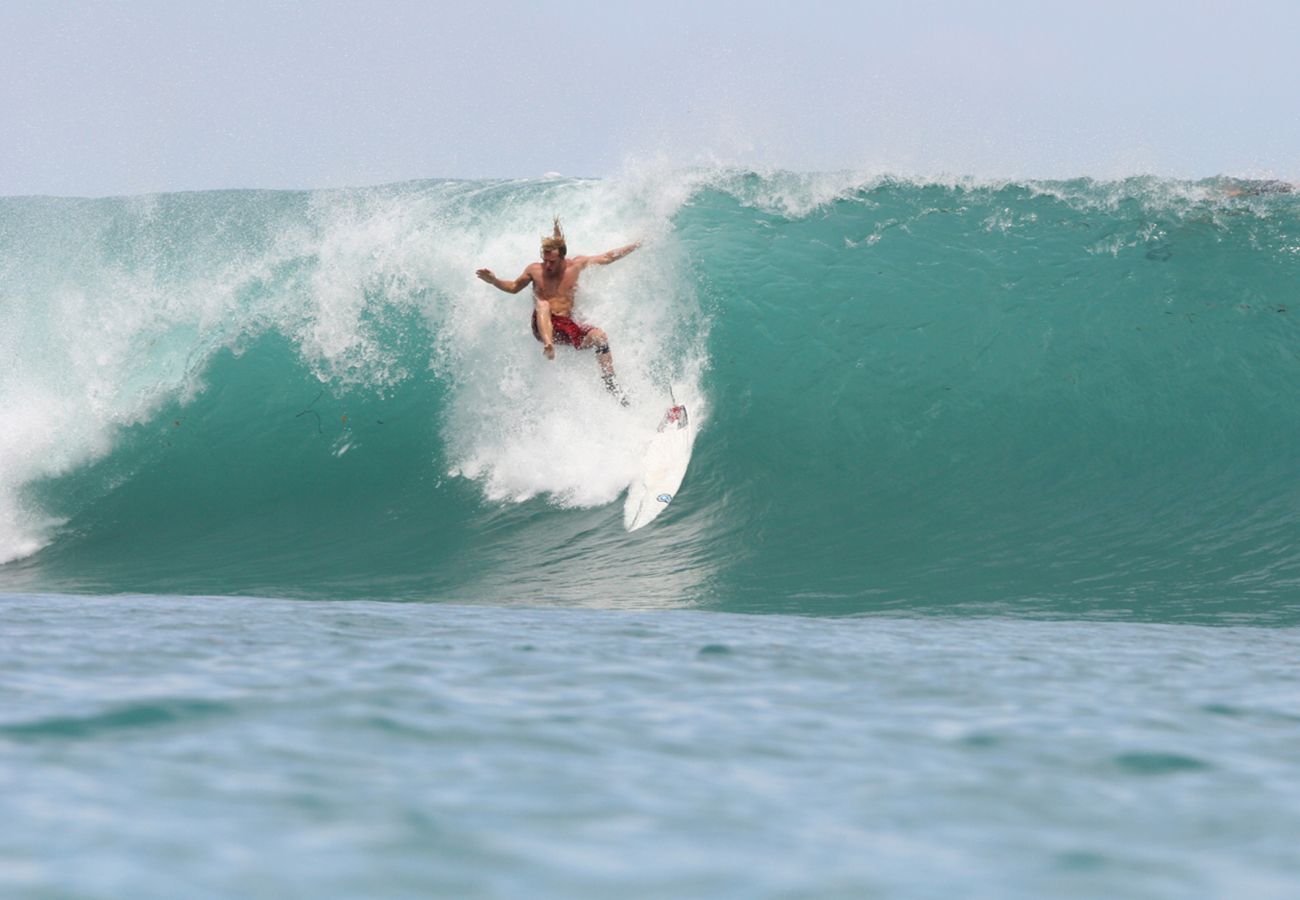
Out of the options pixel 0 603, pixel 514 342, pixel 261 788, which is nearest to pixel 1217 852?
pixel 261 788

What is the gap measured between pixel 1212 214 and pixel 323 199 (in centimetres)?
857

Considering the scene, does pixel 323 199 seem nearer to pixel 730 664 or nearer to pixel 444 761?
pixel 730 664

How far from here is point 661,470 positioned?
30.0ft

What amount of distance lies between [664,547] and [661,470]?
1.00 m

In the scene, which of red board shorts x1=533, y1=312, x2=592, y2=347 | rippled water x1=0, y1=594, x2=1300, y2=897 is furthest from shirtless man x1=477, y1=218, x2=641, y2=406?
rippled water x1=0, y1=594, x2=1300, y2=897

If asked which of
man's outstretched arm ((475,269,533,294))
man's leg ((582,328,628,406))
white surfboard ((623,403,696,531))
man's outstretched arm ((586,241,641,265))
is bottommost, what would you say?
white surfboard ((623,403,696,531))

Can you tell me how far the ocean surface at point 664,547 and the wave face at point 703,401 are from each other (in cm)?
4

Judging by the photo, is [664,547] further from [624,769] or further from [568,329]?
[624,769]

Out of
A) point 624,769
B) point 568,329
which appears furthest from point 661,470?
point 624,769

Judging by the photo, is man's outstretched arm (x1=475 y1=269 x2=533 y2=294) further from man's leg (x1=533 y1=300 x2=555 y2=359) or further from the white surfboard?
the white surfboard

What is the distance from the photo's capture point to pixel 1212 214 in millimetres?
12438

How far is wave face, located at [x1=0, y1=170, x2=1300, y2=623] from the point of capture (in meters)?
8.04

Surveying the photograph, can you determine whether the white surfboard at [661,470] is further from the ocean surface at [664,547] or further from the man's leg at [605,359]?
the man's leg at [605,359]

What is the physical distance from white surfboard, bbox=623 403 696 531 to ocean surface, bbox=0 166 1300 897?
14 cm
